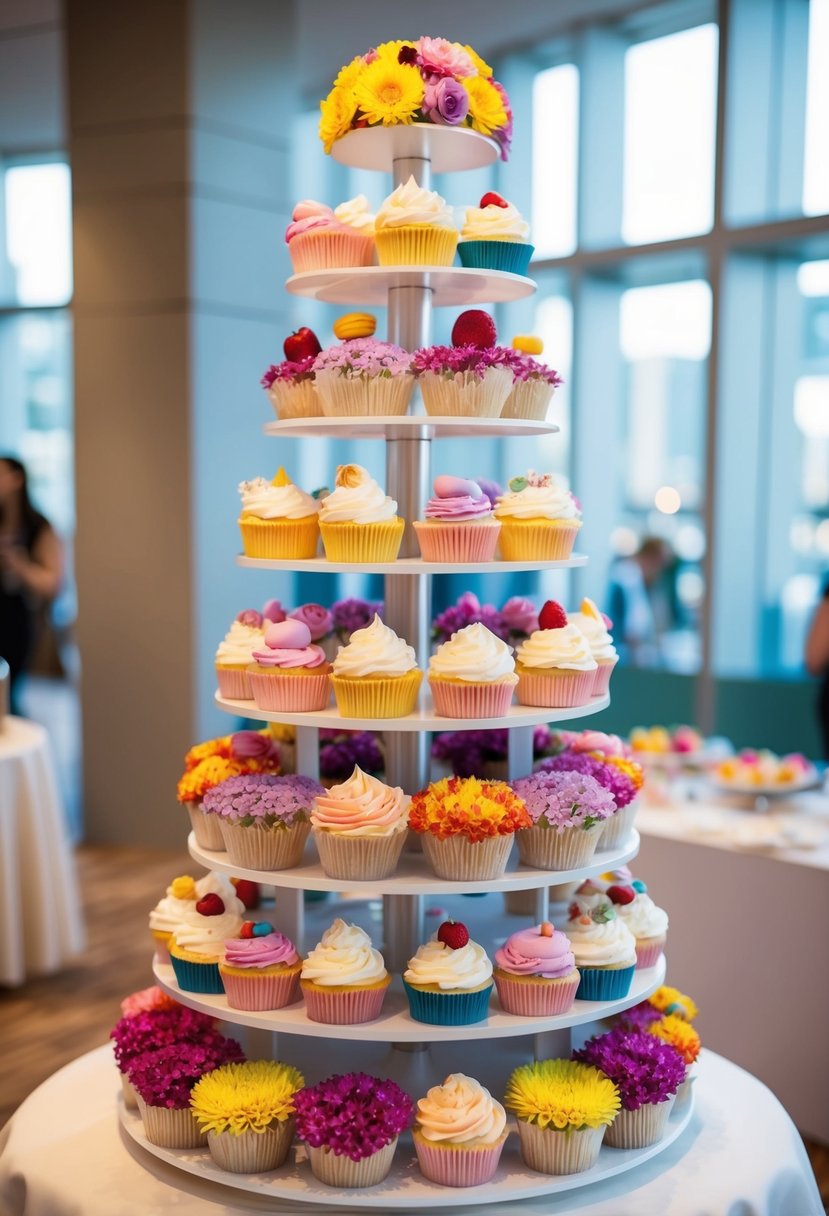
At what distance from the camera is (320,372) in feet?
7.07

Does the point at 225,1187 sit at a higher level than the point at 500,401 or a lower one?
lower

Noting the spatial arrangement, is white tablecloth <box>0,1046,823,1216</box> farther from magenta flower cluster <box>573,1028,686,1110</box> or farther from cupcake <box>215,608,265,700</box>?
cupcake <box>215,608,265,700</box>

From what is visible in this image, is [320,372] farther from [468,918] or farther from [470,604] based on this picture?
[468,918]

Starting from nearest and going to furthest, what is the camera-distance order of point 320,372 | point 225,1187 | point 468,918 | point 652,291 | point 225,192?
point 225,1187 → point 320,372 → point 468,918 → point 225,192 → point 652,291

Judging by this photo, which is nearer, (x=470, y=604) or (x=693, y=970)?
(x=470, y=604)

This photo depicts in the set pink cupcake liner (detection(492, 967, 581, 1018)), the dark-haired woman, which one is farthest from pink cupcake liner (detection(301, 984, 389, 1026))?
A: the dark-haired woman

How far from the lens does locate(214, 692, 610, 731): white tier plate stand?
2.03 meters

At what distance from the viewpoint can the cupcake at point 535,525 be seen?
222cm

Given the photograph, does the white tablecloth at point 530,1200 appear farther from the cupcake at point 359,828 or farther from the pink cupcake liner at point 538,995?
the cupcake at point 359,828

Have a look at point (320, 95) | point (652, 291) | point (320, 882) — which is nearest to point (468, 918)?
point (320, 882)

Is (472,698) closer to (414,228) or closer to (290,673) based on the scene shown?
(290,673)

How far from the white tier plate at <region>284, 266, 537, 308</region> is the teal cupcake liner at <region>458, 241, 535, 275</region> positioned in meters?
0.02

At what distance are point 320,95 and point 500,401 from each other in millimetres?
5833

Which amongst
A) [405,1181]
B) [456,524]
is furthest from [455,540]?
[405,1181]
